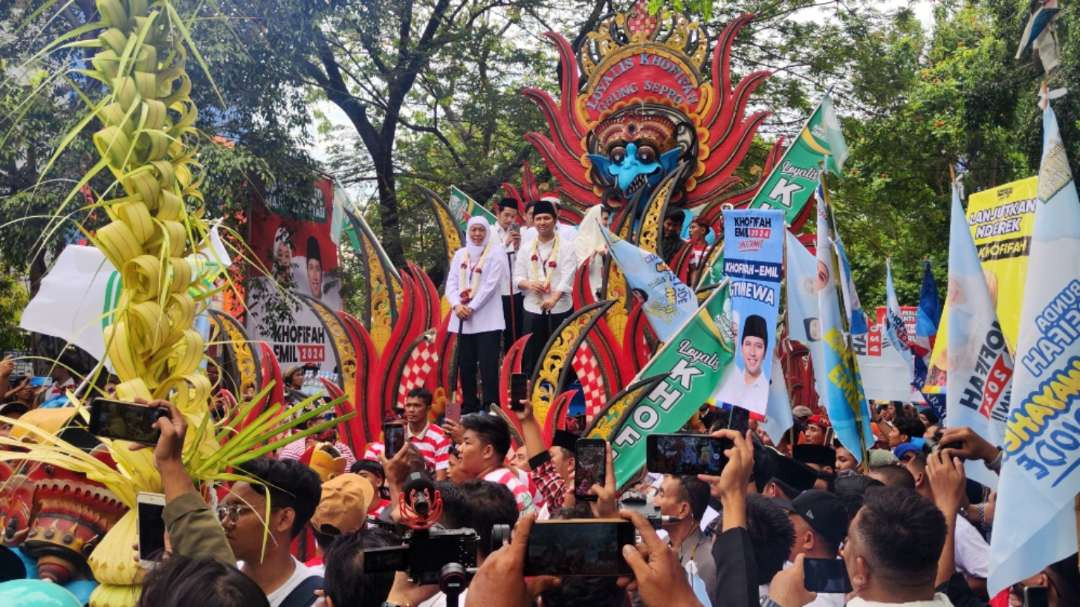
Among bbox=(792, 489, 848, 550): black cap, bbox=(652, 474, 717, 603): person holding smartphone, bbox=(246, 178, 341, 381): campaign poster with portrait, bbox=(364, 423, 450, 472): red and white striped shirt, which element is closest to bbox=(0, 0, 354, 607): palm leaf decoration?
bbox=(652, 474, 717, 603): person holding smartphone

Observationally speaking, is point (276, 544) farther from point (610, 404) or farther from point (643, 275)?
point (643, 275)

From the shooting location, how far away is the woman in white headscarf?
33.7ft

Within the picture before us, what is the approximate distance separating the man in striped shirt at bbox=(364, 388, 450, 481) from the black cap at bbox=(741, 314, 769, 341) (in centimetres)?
191

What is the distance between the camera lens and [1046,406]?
3.96 metres

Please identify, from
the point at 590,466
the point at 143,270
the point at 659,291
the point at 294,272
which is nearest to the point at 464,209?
the point at 294,272

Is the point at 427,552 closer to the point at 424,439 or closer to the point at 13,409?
the point at 424,439

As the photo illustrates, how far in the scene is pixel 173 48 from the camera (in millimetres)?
3109

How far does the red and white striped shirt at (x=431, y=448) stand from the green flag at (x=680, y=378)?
42.7 inches

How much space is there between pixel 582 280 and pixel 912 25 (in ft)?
→ 45.4

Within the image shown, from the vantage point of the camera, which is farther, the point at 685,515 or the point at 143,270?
the point at 685,515

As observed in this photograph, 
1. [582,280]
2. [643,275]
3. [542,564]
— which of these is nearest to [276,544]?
[542,564]

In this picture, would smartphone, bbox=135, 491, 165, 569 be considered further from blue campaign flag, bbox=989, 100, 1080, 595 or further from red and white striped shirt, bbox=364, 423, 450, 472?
red and white striped shirt, bbox=364, 423, 450, 472

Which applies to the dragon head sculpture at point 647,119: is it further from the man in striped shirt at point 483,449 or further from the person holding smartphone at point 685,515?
the person holding smartphone at point 685,515

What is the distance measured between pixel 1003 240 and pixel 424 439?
4810mm
